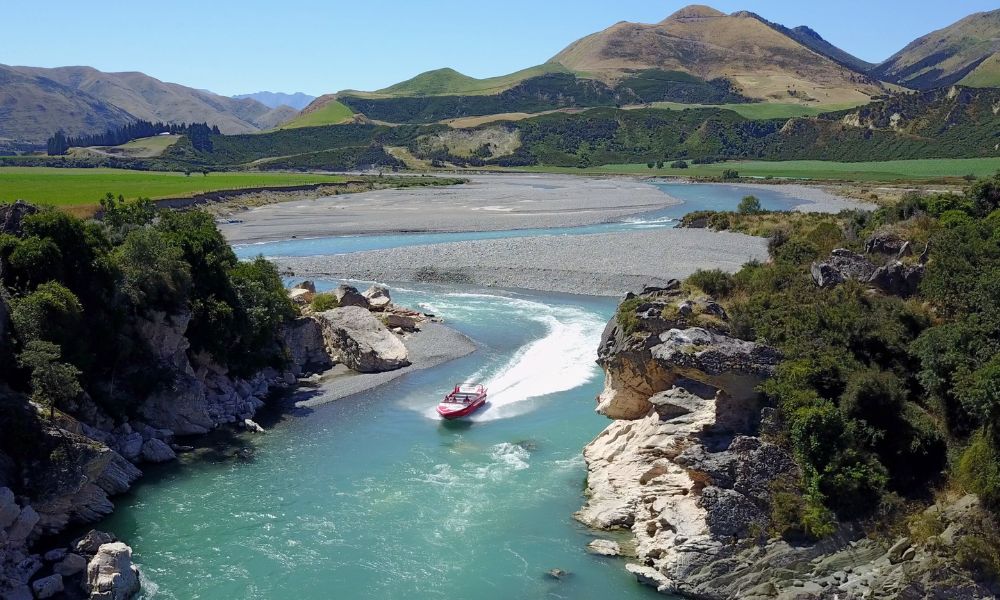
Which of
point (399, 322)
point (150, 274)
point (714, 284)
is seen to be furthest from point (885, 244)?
point (150, 274)

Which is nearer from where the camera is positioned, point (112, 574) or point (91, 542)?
point (112, 574)

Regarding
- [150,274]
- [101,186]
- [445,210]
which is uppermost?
[101,186]

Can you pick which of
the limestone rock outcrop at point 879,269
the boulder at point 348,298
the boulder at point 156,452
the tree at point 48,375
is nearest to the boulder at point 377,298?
the boulder at point 348,298

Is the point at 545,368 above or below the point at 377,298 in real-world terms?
below

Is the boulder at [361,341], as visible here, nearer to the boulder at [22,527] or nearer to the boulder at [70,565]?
the boulder at [22,527]

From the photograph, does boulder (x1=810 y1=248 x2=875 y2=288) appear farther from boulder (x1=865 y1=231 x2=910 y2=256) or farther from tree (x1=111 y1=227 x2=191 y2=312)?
tree (x1=111 y1=227 x2=191 y2=312)

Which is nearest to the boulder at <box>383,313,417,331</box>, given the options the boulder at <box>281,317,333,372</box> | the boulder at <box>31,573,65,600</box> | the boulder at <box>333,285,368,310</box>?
the boulder at <box>333,285,368,310</box>

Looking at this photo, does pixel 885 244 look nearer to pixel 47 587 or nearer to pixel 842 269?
pixel 842 269
